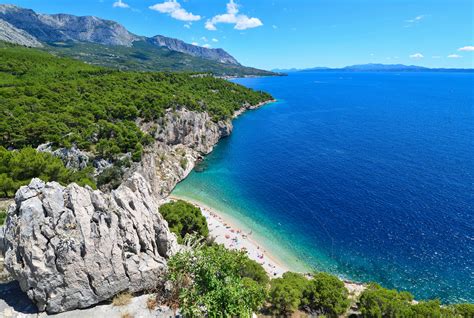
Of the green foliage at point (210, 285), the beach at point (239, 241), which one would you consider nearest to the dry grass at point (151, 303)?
the green foliage at point (210, 285)

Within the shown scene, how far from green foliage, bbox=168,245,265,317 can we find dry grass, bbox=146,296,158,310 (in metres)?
1.37

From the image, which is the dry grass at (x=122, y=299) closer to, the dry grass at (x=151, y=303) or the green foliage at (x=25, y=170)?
the dry grass at (x=151, y=303)

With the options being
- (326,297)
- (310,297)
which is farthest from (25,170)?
(326,297)

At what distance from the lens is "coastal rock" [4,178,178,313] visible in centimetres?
1599

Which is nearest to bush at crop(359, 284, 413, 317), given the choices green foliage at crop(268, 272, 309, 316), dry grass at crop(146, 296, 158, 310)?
green foliage at crop(268, 272, 309, 316)

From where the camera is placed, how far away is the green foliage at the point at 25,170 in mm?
31234

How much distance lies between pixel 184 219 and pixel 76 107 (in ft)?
124

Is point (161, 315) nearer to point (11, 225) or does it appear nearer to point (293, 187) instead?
point (11, 225)

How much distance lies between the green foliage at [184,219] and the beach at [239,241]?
3542 millimetres

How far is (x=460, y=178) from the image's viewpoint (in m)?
62.8

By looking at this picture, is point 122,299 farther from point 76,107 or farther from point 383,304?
point 76,107

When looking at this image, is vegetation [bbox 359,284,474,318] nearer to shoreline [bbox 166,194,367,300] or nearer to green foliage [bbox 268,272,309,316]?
green foliage [bbox 268,272,309,316]

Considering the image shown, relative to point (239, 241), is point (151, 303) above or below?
above

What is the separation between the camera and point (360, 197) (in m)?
56.7
